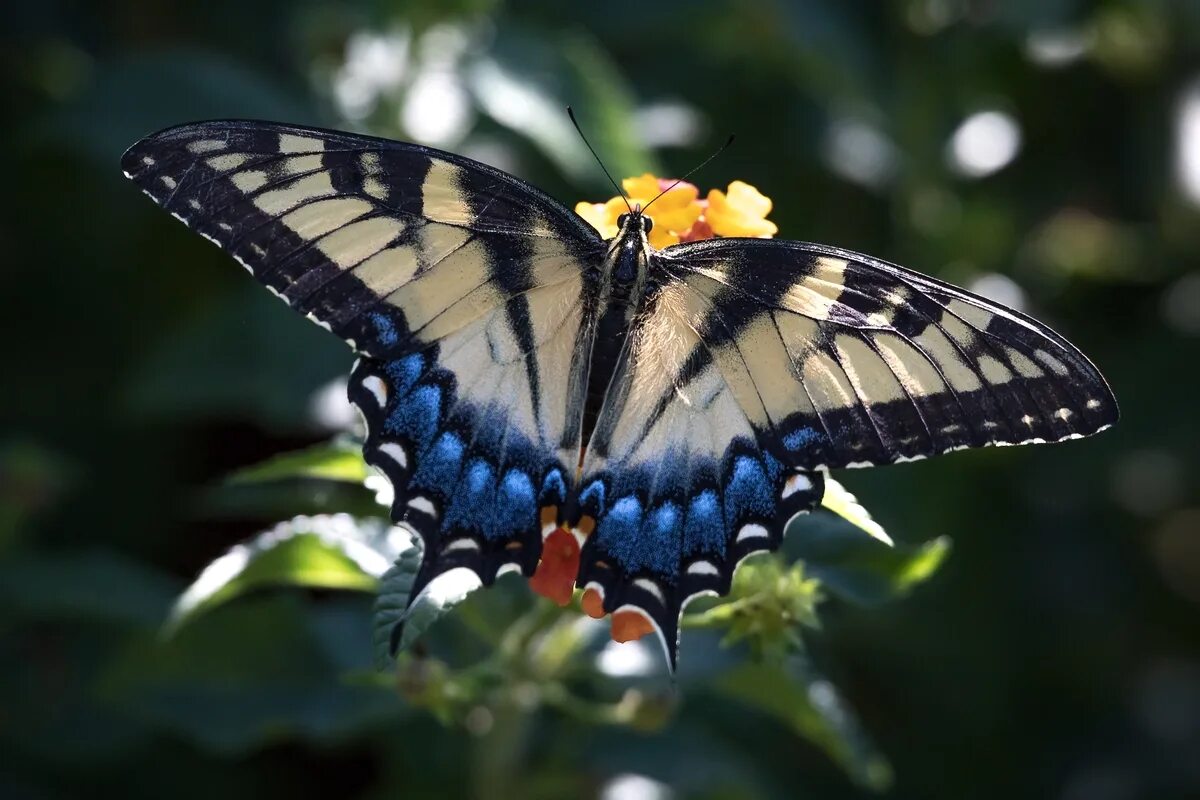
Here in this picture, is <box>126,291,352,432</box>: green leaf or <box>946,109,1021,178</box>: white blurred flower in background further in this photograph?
<box>946,109,1021,178</box>: white blurred flower in background

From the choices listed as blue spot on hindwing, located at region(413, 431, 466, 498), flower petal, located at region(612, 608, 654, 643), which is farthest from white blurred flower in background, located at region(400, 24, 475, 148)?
flower petal, located at region(612, 608, 654, 643)

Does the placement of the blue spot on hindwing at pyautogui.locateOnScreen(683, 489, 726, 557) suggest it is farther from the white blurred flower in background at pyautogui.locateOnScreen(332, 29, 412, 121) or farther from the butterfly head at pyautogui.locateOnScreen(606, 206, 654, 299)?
the white blurred flower in background at pyautogui.locateOnScreen(332, 29, 412, 121)

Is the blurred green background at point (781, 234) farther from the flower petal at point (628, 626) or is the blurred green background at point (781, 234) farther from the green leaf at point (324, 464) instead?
the flower petal at point (628, 626)

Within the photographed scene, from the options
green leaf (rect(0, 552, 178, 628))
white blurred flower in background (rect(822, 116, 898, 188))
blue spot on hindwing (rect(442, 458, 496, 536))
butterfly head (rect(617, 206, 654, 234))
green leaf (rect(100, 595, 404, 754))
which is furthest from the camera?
white blurred flower in background (rect(822, 116, 898, 188))

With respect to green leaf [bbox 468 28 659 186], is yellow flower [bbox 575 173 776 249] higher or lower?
lower

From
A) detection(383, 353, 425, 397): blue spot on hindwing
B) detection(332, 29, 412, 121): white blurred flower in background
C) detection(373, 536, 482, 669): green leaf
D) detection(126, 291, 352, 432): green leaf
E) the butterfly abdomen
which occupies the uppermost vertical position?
detection(332, 29, 412, 121): white blurred flower in background

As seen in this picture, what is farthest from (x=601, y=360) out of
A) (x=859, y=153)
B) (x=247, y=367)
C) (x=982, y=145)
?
(x=982, y=145)
